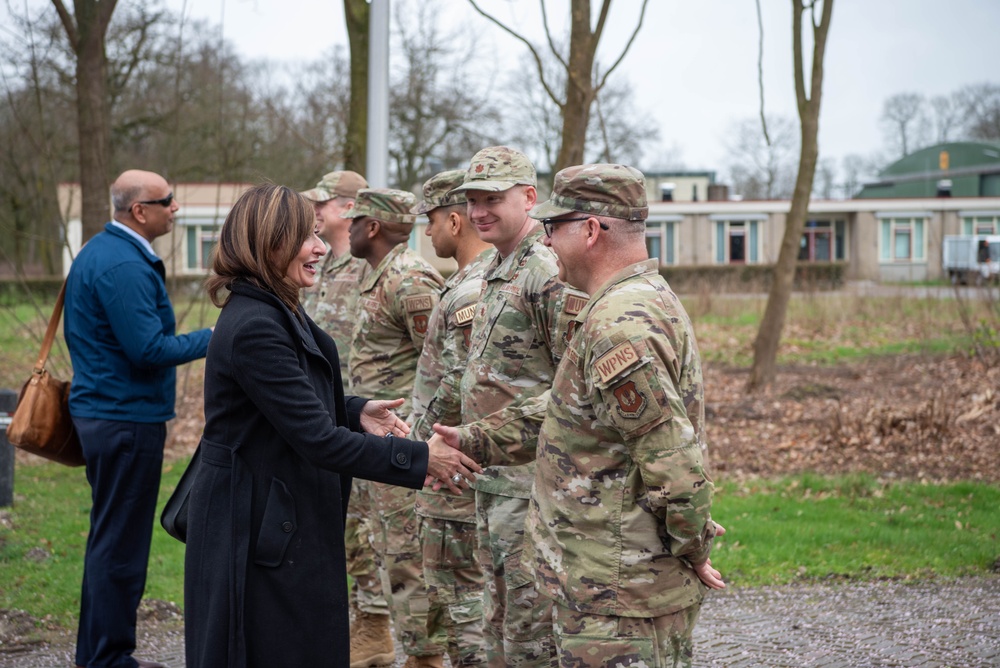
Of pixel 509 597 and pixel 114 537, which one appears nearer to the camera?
pixel 509 597

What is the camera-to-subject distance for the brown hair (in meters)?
3.17

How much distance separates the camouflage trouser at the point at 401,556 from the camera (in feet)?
16.9

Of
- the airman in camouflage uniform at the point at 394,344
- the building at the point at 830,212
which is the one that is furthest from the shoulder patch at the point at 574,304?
the building at the point at 830,212

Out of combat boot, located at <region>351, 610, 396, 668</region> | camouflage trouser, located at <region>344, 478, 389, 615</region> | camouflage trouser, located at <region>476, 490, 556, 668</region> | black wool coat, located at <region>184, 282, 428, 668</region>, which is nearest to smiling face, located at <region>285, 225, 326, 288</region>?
black wool coat, located at <region>184, 282, 428, 668</region>

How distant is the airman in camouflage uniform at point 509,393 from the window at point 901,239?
52.6m

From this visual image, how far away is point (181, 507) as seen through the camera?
10.8 feet

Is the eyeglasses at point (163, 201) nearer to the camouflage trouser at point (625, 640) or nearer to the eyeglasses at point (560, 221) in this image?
the eyeglasses at point (560, 221)

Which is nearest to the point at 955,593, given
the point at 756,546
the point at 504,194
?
the point at 756,546

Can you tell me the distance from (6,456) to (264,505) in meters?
6.57

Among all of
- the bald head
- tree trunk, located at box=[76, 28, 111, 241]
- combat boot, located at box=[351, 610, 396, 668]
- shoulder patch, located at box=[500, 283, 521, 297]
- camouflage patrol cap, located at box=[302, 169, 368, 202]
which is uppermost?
tree trunk, located at box=[76, 28, 111, 241]

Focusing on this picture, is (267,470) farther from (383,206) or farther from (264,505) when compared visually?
(383,206)

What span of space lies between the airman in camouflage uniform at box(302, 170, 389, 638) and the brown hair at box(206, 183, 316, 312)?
2.64 metres

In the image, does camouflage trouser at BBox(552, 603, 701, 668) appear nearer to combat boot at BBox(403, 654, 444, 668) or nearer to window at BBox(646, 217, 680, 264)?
combat boot at BBox(403, 654, 444, 668)

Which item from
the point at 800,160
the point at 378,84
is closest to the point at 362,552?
the point at 378,84
